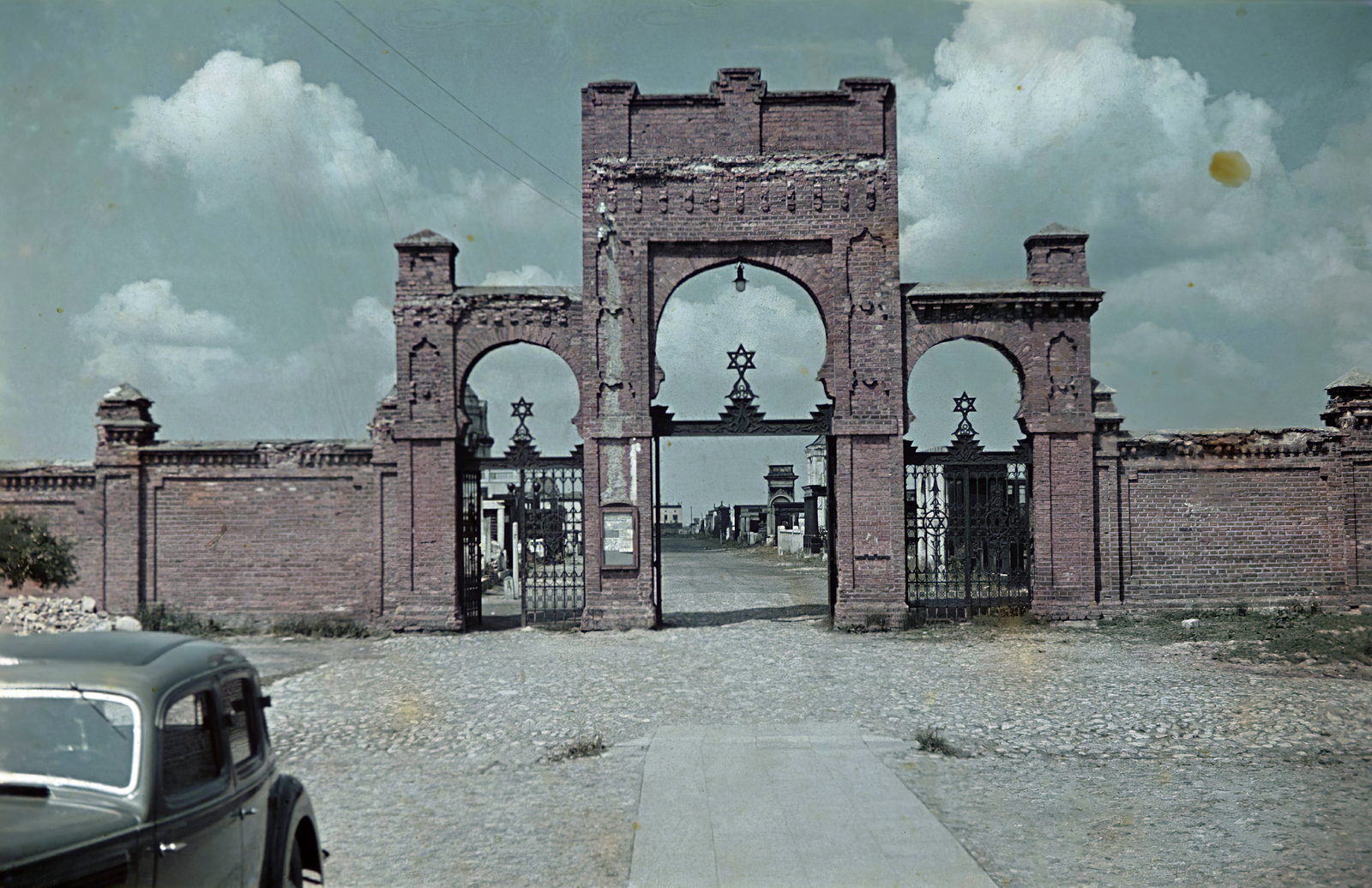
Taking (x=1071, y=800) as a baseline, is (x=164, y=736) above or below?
above

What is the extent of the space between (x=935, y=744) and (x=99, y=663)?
22.9ft

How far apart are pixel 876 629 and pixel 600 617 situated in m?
4.72

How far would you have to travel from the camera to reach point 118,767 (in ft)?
11.4

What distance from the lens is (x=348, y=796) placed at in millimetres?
7730

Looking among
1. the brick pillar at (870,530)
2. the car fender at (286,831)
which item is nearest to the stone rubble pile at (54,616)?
the brick pillar at (870,530)

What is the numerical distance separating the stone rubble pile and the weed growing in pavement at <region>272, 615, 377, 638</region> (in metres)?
2.28

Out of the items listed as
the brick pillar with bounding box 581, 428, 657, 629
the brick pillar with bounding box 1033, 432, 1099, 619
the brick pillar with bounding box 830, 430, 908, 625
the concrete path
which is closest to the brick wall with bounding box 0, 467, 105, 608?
the brick pillar with bounding box 581, 428, 657, 629

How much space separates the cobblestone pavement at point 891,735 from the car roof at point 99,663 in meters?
2.54

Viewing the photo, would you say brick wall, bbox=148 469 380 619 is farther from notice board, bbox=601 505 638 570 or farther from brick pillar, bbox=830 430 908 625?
brick pillar, bbox=830 430 908 625

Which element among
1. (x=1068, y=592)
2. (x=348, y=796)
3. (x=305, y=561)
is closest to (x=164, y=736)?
(x=348, y=796)

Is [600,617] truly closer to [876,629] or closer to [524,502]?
[524,502]

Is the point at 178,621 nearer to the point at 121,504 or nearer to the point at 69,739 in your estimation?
the point at 121,504

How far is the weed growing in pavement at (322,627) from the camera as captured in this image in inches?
672

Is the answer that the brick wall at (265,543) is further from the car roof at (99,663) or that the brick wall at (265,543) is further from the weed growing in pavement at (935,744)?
the car roof at (99,663)
